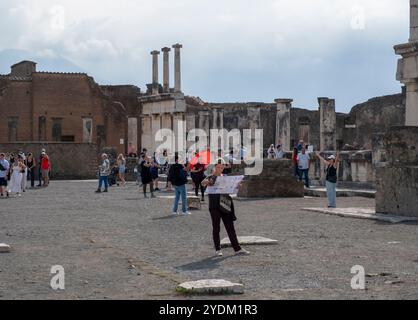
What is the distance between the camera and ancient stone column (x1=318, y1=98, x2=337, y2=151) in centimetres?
3569

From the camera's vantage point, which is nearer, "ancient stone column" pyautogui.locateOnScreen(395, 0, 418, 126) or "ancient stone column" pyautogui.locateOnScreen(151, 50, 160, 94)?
"ancient stone column" pyautogui.locateOnScreen(395, 0, 418, 126)

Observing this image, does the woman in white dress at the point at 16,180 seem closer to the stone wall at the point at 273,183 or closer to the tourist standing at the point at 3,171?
the tourist standing at the point at 3,171

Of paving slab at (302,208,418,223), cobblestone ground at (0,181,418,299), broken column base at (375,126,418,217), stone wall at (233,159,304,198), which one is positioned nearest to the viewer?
cobblestone ground at (0,181,418,299)

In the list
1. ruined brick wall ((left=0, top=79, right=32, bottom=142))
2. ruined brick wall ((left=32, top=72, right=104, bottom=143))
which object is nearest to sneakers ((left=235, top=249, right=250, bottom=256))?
ruined brick wall ((left=32, top=72, right=104, bottom=143))

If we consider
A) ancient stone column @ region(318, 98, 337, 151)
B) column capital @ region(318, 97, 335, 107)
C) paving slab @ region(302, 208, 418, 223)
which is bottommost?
paving slab @ region(302, 208, 418, 223)

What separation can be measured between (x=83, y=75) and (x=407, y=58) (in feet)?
148

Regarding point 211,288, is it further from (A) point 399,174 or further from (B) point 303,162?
(B) point 303,162

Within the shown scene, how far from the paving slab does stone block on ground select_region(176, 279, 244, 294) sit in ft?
27.2

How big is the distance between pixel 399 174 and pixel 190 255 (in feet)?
22.8

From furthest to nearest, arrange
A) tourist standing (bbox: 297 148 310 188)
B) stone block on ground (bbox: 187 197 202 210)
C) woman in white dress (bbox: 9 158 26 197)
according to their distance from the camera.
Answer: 1. woman in white dress (bbox: 9 158 26 197)
2. tourist standing (bbox: 297 148 310 188)
3. stone block on ground (bbox: 187 197 202 210)

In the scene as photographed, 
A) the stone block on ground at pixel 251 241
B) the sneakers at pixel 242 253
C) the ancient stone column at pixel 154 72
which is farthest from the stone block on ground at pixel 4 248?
the ancient stone column at pixel 154 72

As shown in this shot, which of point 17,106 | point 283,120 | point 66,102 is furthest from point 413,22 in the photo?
point 17,106

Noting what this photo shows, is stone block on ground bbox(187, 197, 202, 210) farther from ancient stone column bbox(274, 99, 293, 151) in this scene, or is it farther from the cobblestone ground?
ancient stone column bbox(274, 99, 293, 151)
